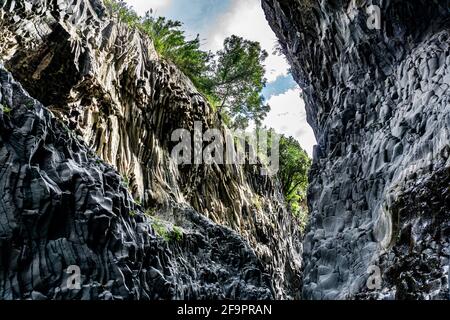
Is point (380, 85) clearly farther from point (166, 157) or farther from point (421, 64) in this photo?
point (166, 157)

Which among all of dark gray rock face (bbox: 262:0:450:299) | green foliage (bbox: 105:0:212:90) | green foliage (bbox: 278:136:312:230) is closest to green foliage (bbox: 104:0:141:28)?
green foliage (bbox: 105:0:212:90)

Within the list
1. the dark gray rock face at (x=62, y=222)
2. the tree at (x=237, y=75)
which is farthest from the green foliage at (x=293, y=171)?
the dark gray rock face at (x=62, y=222)

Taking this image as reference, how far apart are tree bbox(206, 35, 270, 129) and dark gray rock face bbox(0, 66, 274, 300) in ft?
48.3

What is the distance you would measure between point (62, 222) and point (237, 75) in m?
18.0

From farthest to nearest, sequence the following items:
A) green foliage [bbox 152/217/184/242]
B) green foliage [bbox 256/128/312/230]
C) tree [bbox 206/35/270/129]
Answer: green foliage [bbox 256/128/312/230] → tree [bbox 206/35/270/129] → green foliage [bbox 152/217/184/242]

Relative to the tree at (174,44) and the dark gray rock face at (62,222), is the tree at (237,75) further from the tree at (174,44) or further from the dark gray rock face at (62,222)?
the dark gray rock face at (62,222)

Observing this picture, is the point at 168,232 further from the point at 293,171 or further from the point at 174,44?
the point at 293,171

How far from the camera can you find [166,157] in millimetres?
16766

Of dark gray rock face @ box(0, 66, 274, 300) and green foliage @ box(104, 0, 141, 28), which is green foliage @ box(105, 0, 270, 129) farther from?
dark gray rock face @ box(0, 66, 274, 300)

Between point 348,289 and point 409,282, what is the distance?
85.4 inches

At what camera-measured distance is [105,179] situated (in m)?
9.44

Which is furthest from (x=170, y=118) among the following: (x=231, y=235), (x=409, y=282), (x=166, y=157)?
(x=409, y=282)

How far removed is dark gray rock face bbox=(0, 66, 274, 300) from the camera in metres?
7.33

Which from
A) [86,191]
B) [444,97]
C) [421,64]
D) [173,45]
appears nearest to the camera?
→ [86,191]
